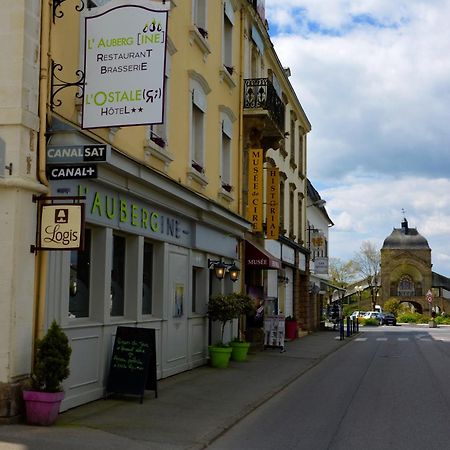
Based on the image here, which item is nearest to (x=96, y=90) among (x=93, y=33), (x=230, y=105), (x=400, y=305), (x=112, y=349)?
(x=93, y=33)

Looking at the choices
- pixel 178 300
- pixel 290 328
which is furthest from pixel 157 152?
pixel 290 328

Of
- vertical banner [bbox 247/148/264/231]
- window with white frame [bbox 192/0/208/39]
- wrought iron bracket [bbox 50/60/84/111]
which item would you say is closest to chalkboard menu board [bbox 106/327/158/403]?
wrought iron bracket [bbox 50/60/84/111]

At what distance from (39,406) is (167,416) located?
2.01m

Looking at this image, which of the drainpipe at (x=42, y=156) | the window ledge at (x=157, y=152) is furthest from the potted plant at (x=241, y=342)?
the drainpipe at (x=42, y=156)

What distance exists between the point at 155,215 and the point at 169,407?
3.97 metres

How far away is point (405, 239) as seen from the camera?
89.9 m

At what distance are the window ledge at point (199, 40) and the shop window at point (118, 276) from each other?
18.0 feet

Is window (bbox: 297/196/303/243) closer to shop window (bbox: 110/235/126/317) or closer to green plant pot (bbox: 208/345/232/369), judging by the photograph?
green plant pot (bbox: 208/345/232/369)

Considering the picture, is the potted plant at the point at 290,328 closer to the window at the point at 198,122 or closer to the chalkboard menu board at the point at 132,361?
the window at the point at 198,122

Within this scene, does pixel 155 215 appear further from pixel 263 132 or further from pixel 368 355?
pixel 368 355

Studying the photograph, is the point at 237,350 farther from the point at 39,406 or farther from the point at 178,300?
the point at 39,406

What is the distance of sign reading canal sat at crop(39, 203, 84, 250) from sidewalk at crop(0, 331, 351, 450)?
2.18m

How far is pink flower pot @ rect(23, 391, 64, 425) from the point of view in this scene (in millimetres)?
7820

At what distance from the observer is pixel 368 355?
22.3 metres
